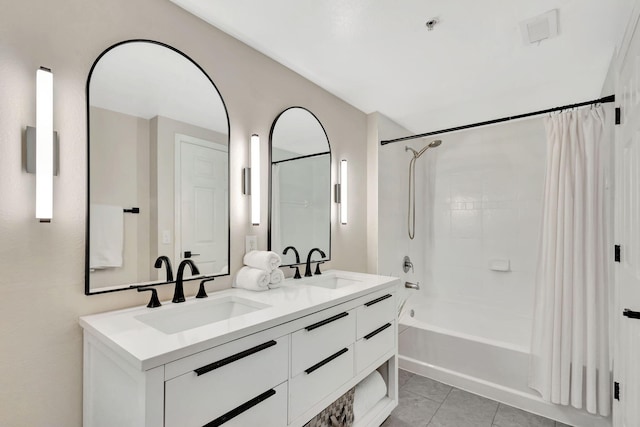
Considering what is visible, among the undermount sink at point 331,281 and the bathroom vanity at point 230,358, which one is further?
the undermount sink at point 331,281

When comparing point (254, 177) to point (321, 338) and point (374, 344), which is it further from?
point (374, 344)

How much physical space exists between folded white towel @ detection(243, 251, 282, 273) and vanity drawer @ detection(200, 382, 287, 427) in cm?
59

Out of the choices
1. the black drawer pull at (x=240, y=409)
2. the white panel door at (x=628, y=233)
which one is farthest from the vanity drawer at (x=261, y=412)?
the white panel door at (x=628, y=233)

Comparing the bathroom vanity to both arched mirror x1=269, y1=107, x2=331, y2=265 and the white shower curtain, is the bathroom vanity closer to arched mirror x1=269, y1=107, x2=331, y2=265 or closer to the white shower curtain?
arched mirror x1=269, y1=107, x2=331, y2=265

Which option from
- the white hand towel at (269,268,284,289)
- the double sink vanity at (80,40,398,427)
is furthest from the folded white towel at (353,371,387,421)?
the white hand towel at (269,268,284,289)

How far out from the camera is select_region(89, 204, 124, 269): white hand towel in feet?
4.05

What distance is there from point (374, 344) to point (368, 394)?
353mm

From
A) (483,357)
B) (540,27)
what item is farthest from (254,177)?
(483,357)

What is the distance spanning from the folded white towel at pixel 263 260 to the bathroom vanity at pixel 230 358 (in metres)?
0.14

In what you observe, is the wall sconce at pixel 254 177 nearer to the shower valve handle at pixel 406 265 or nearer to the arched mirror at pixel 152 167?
the arched mirror at pixel 152 167

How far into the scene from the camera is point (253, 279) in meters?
1.64

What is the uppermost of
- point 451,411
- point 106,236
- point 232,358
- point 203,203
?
point 203,203

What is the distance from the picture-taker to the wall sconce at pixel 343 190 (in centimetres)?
251

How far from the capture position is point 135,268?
53.3 inches
